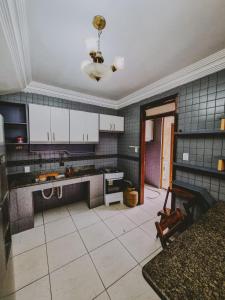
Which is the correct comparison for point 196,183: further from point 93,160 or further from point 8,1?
point 8,1

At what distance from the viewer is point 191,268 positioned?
724 mm

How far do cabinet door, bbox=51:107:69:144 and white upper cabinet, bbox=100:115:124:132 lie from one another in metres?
0.86

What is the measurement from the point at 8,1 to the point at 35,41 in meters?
0.55

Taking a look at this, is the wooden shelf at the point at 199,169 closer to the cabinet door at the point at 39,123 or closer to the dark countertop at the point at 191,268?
the dark countertop at the point at 191,268

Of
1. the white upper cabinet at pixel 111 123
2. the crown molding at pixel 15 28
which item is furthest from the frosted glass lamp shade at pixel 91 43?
the white upper cabinet at pixel 111 123

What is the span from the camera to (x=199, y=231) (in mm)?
1057

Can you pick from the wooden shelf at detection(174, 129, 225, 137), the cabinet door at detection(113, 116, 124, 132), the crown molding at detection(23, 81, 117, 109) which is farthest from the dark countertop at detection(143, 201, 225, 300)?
the crown molding at detection(23, 81, 117, 109)

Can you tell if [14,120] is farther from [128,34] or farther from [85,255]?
[85,255]

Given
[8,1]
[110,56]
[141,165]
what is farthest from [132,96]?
[8,1]

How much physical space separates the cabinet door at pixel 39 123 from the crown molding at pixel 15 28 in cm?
82

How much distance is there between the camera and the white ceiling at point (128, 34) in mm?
1123

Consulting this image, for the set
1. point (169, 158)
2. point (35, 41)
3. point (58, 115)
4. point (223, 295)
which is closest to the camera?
point (223, 295)

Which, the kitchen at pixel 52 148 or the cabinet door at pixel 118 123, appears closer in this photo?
the kitchen at pixel 52 148

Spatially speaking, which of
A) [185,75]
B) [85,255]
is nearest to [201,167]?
[185,75]
